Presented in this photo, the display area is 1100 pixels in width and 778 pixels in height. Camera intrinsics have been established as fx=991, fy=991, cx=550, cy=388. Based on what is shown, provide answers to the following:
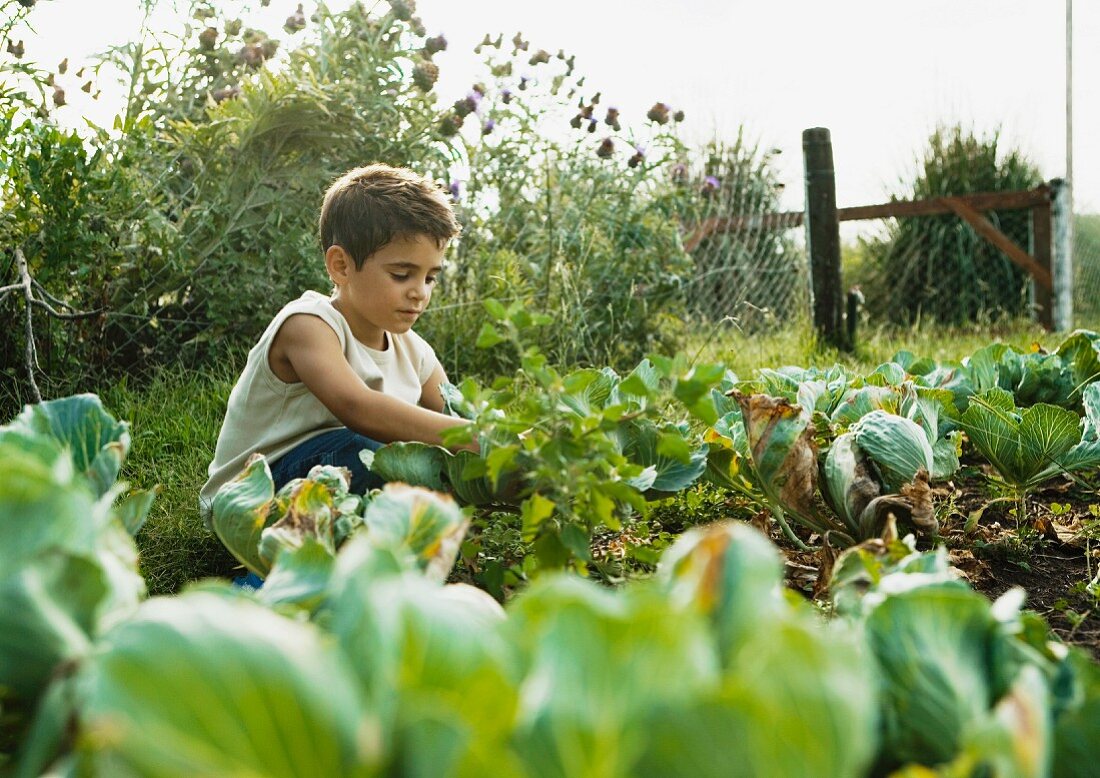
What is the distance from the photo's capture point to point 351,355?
2.59 metres

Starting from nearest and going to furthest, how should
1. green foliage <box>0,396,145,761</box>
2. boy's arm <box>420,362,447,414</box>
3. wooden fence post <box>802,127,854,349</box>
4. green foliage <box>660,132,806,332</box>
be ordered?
green foliage <box>0,396,145,761</box> < boy's arm <box>420,362,447,414</box> < wooden fence post <box>802,127,854,349</box> < green foliage <box>660,132,806,332</box>

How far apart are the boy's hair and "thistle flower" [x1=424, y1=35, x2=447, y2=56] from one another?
1.71 m

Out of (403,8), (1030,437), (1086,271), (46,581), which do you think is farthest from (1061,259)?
(46,581)

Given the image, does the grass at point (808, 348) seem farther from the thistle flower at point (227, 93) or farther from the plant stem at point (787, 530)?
Answer: the thistle flower at point (227, 93)

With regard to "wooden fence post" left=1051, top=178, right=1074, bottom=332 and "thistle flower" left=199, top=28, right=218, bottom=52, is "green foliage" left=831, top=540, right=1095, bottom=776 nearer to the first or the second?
"thistle flower" left=199, top=28, right=218, bottom=52

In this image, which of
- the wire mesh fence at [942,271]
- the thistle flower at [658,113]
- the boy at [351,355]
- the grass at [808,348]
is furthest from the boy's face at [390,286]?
the wire mesh fence at [942,271]

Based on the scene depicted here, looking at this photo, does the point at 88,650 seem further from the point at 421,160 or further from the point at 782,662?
the point at 421,160

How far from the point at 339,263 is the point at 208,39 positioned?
2.33m

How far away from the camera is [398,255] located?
2.62 meters

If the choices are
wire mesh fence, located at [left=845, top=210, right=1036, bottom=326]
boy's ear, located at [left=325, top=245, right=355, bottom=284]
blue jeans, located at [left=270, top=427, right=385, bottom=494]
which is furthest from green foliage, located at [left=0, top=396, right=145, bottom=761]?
wire mesh fence, located at [left=845, top=210, right=1036, bottom=326]

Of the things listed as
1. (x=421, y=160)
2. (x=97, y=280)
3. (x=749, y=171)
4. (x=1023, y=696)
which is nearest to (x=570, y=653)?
(x=1023, y=696)

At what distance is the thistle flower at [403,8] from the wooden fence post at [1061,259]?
5371 millimetres

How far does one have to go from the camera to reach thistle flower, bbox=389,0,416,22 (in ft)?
14.1

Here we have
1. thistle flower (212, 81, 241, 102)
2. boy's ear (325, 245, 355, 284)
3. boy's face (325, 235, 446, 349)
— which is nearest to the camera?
boy's face (325, 235, 446, 349)
